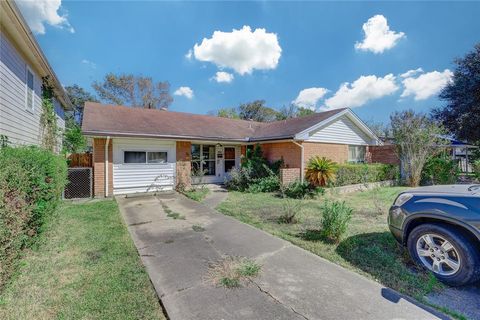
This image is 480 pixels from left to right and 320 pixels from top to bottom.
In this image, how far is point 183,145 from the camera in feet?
37.8

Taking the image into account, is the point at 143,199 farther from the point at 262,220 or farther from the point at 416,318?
the point at 416,318

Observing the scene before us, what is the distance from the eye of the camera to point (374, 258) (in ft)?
12.7

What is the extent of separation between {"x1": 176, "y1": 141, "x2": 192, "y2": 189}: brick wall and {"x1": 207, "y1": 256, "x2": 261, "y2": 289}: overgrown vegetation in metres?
7.86

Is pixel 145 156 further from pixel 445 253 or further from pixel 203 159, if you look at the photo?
pixel 445 253

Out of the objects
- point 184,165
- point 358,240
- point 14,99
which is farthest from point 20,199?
point 184,165

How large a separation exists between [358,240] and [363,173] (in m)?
8.87

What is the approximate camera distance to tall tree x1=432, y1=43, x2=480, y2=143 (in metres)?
17.0

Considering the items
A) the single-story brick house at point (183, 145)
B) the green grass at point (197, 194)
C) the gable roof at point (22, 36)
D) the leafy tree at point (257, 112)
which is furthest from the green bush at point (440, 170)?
the leafy tree at point (257, 112)

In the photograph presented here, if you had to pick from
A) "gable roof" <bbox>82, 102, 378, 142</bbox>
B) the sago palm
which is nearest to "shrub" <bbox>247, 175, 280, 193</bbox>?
the sago palm

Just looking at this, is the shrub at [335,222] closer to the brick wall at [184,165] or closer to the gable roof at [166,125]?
the gable roof at [166,125]

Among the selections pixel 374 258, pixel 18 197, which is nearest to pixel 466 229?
pixel 374 258

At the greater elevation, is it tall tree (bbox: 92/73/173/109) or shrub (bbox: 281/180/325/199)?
tall tree (bbox: 92/73/173/109)

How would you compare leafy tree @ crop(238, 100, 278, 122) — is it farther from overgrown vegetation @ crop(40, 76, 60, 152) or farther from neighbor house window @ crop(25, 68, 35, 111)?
neighbor house window @ crop(25, 68, 35, 111)

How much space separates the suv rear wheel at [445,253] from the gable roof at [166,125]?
26.1 ft
